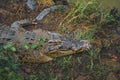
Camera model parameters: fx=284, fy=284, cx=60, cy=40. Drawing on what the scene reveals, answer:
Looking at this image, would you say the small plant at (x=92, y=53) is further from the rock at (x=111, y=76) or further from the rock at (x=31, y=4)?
the rock at (x=31, y=4)

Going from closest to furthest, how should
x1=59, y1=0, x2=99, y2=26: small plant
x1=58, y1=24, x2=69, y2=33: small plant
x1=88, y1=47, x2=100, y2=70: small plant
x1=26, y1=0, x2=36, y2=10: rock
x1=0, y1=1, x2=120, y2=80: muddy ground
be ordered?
x1=0, y1=1, x2=120, y2=80: muddy ground, x1=88, y1=47, x2=100, y2=70: small plant, x1=58, y1=24, x2=69, y2=33: small plant, x1=59, y1=0, x2=99, y2=26: small plant, x1=26, y1=0, x2=36, y2=10: rock

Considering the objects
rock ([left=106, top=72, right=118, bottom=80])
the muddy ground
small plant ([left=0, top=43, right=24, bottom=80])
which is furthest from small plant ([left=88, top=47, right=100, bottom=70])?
small plant ([left=0, top=43, right=24, bottom=80])

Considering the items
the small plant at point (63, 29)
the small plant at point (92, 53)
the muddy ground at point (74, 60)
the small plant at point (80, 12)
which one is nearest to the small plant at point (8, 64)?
the muddy ground at point (74, 60)

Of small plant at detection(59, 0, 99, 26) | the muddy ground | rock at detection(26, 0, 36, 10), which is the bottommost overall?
the muddy ground

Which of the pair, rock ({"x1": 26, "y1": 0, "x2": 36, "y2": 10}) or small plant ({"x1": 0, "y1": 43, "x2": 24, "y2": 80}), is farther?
rock ({"x1": 26, "y1": 0, "x2": 36, "y2": 10})

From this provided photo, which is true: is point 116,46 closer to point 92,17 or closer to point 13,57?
point 92,17

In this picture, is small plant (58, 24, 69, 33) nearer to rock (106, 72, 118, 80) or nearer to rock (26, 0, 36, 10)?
rock (26, 0, 36, 10)

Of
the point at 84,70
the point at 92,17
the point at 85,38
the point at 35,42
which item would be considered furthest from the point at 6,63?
the point at 92,17
